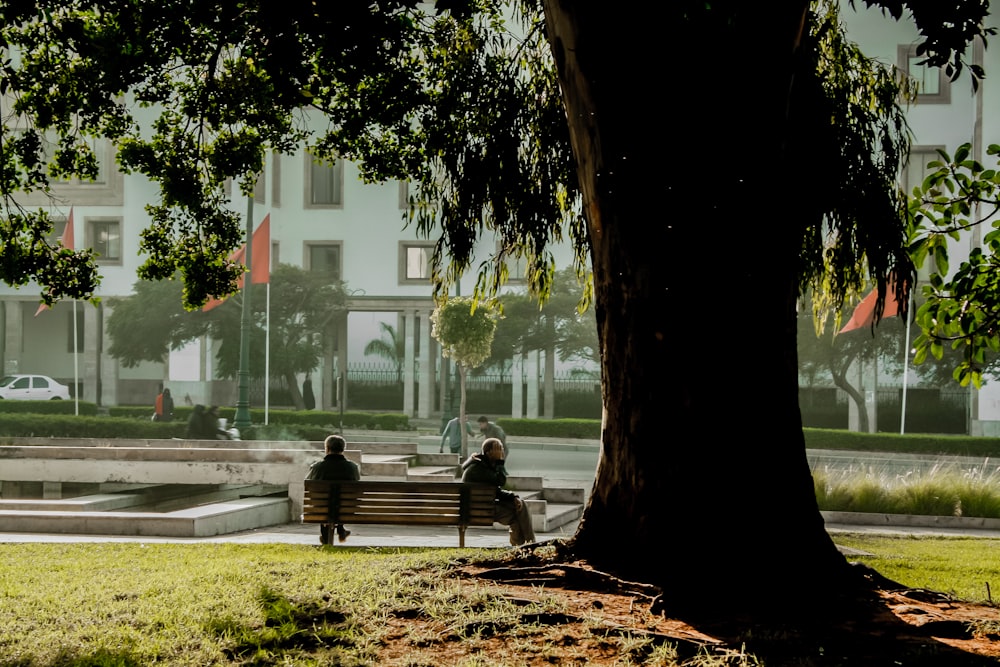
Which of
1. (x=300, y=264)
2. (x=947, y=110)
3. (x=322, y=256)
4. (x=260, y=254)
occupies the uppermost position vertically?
(x=947, y=110)

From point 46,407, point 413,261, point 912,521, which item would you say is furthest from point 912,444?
point 46,407

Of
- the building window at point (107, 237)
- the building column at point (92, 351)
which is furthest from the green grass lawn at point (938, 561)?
the building window at point (107, 237)

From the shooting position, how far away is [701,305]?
5680 millimetres

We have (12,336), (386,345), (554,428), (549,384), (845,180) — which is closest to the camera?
(845,180)

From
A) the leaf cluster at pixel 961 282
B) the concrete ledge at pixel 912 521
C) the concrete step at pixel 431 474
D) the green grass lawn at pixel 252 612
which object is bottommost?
the concrete ledge at pixel 912 521

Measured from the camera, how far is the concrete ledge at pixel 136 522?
12047 mm

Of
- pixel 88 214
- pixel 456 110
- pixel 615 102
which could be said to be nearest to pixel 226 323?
pixel 88 214

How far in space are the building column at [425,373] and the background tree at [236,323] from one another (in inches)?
169

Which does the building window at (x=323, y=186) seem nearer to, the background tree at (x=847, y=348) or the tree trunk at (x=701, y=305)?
A: the background tree at (x=847, y=348)

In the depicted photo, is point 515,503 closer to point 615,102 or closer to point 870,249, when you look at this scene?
point 870,249

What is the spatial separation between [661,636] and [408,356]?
4330cm

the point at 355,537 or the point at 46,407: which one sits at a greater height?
the point at 46,407

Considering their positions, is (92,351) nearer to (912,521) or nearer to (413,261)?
(413,261)

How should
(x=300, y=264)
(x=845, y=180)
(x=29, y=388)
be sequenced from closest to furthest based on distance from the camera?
1. (x=845, y=180)
2. (x=29, y=388)
3. (x=300, y=264)
